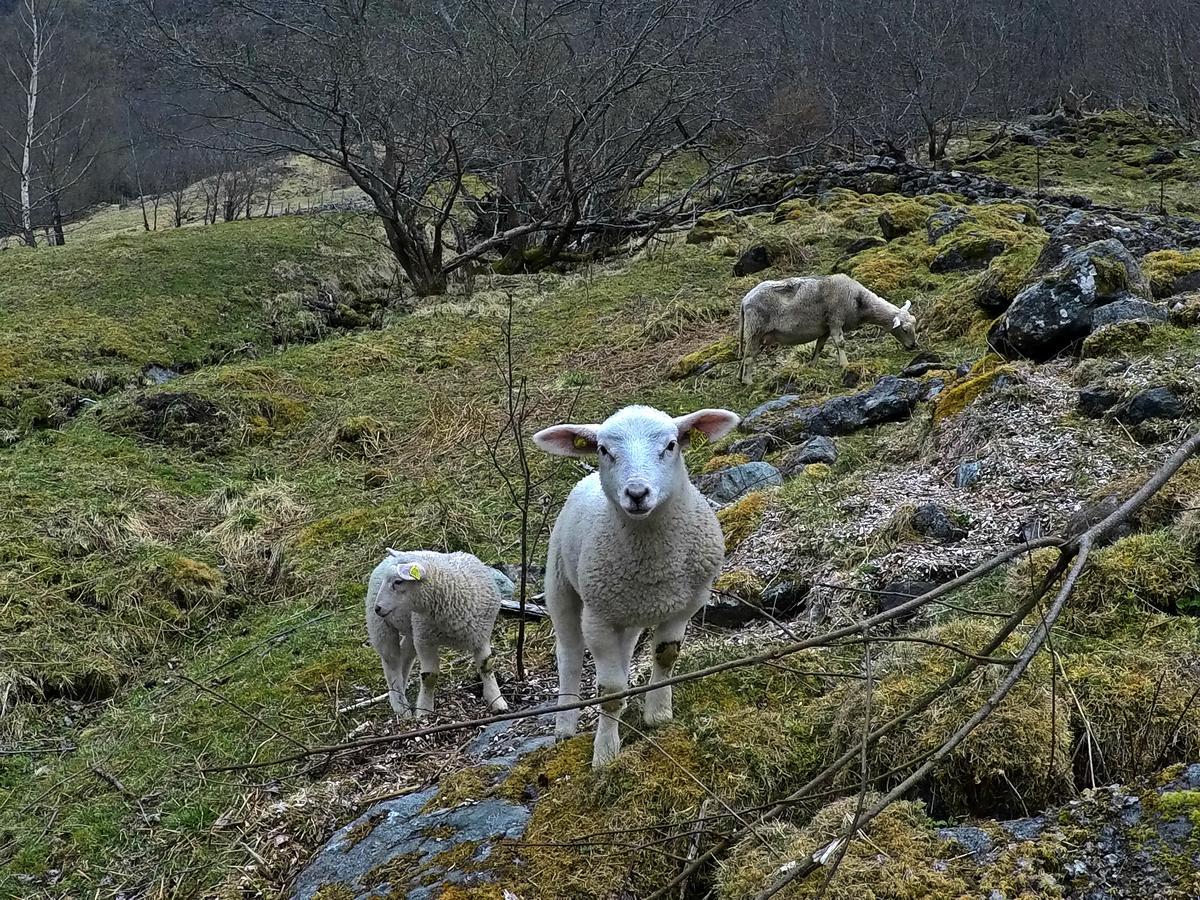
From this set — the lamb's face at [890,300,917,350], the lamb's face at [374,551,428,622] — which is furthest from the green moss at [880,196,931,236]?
the lamb's face at [374,551,428,622]

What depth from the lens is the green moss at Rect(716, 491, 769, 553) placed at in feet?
18.9

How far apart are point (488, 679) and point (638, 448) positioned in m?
2.20

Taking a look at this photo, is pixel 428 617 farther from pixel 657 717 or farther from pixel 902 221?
pixel 902 221

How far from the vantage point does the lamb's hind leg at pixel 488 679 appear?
4.80m

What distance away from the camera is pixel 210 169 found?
37406mm

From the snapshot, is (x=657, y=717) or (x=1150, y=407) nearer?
(x=657, y=717)

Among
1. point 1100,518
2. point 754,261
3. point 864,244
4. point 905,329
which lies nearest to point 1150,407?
point 1100,518

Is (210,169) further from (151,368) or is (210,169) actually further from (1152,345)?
(1152,345)

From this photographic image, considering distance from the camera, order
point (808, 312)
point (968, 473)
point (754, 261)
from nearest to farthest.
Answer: point (968, 473), point (808, 312), point (754, 261)

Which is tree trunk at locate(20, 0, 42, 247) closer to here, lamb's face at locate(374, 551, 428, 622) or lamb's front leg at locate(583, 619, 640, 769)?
lamb's face at locate(374, 551, 428, 622)

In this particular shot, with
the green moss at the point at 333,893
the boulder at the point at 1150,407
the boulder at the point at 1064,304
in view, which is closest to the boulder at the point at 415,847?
the green moss at the point at 333,893

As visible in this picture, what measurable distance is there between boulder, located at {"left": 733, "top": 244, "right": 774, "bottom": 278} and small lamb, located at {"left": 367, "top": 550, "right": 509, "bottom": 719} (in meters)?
12.1

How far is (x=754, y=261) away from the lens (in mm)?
16266

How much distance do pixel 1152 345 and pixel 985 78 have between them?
40.6m
